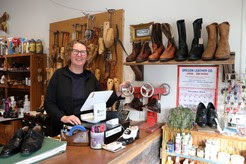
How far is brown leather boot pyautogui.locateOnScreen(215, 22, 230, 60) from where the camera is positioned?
1.33 metres

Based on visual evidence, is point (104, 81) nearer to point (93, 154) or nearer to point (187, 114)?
point (187, 114)

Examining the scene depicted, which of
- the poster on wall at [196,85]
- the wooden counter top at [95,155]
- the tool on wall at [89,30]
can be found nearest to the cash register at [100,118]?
the wooden counter top at [95,155]

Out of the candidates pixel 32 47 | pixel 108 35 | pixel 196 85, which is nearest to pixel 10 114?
pixel 32 47

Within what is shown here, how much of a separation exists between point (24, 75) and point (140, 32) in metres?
2.22

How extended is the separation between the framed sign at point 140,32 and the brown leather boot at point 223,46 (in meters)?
0.59

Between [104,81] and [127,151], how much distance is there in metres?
1.10

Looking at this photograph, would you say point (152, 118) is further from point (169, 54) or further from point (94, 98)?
point (94, 98)

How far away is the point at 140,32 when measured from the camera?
72.6 inches

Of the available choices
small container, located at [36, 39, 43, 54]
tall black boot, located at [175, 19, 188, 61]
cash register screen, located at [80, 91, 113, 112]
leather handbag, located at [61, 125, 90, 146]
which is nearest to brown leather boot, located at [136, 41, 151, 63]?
tall black boot, located at [175, 19, 188, 61]

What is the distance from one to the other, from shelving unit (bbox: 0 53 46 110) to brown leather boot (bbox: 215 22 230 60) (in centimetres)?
223

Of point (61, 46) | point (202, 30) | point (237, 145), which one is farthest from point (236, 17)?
point (61, 46)

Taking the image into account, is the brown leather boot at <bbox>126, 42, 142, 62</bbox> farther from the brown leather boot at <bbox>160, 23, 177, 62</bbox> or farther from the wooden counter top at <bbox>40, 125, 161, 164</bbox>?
the wooden counter top at <bbox>40, 125, 161, 164</bbox>

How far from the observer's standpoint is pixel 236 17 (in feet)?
5.14

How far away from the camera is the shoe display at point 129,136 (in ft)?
4.22
